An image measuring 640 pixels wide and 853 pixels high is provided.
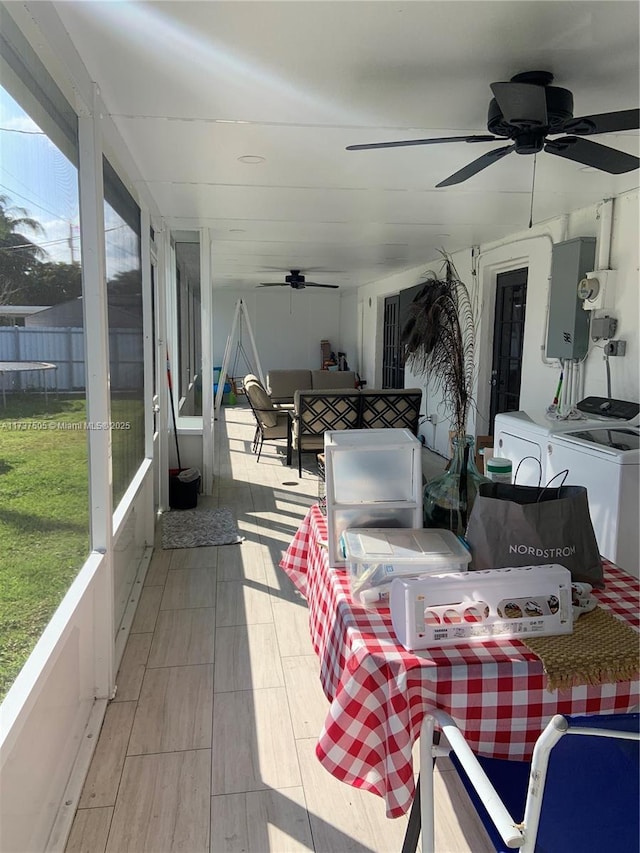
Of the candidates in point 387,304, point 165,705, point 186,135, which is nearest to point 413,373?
point 387,304

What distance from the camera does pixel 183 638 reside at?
9.12ft

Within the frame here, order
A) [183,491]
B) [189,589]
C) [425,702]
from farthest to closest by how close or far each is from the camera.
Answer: [183,491] → [189,589] → [425,702]

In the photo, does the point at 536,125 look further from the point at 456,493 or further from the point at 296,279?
the point at 296,279

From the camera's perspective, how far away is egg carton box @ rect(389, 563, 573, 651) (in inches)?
48.9

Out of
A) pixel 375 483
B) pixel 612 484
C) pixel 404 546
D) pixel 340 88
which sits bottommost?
pixel 612 484

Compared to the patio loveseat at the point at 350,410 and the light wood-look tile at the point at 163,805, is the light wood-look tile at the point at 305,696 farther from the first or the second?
the patio loveseat at the point at 350,410

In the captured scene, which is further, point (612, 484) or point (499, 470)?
point (612, 484)

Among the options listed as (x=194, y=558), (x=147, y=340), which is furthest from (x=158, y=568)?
(x=147, y=340)

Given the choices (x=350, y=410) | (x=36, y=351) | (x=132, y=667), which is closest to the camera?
(x=36, y=351)

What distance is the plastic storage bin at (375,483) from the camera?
64.7 inches

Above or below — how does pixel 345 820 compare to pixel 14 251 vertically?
below

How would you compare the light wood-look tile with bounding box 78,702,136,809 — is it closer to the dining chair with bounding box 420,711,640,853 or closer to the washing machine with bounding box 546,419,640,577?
the dining chair with bounding box 420,711,640,853

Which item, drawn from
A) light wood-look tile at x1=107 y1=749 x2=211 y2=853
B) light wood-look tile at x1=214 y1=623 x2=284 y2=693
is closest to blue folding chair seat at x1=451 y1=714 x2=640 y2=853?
light wood-look tile at x1=107 y1=749 x2=211 y2=853

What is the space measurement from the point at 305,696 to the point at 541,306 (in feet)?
11.5
